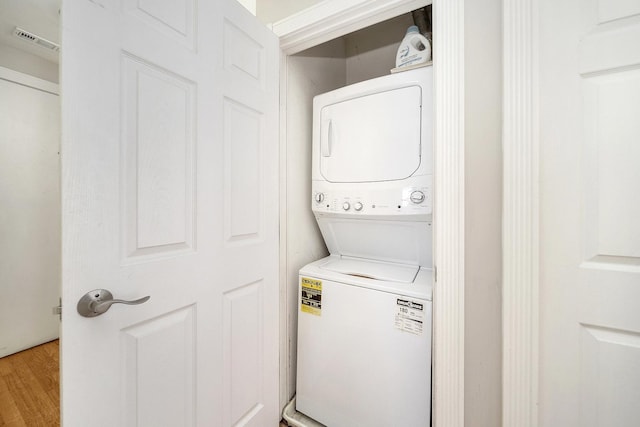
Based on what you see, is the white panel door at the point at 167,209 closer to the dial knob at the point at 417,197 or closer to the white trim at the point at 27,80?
the dial knob at the point at 417,197

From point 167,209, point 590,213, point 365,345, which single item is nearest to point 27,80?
point 167,209

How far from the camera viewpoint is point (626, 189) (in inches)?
27.7

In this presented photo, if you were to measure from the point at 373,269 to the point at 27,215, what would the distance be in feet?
9.93

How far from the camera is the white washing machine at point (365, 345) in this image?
1.07 meters

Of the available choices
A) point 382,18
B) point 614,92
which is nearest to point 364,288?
point 614,92

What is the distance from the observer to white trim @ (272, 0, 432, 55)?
1.06 meters

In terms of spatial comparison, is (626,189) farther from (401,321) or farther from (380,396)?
(380,396)

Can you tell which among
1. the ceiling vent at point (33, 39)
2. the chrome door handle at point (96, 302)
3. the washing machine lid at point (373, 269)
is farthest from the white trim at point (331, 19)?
the ceiling vent at point (33, 39)

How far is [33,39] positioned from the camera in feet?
6.58

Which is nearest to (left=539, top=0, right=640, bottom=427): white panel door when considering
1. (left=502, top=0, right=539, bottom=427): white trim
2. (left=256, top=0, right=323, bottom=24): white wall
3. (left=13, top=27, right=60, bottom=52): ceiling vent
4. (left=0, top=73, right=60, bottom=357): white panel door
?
(left=502, top=0, right=539, bottom=427): white trim

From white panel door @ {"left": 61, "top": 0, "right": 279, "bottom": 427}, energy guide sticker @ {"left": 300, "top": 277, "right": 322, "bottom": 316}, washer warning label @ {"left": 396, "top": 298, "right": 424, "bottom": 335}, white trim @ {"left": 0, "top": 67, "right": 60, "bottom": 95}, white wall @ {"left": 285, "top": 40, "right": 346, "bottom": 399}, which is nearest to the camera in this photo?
white panel door @ {"left": 61, "top": 0, "right": 279, "bottom": 427}

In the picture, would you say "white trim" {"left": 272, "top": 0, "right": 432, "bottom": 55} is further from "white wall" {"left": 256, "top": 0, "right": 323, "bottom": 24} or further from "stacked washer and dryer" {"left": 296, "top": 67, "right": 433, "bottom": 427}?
"stacked washer and dryer" {"left": 296, "top": 67, "right": 433, "bottom": 427}

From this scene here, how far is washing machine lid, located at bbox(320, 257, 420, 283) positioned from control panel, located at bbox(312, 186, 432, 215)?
1.05 feet

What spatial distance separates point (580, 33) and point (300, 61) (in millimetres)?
1267
